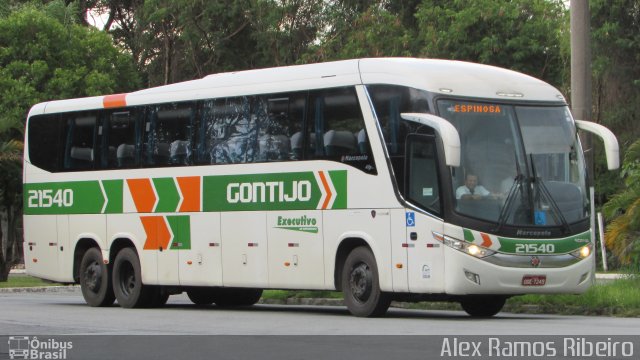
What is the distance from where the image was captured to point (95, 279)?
2391 cm

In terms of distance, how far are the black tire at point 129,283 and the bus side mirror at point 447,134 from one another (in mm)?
7133

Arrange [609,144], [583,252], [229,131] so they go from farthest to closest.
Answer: [229,131] → [609,144] → [583,252]

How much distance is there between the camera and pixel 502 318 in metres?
19.1

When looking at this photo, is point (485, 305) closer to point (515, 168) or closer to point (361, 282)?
point (361, 282)

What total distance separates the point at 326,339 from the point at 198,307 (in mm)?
10304

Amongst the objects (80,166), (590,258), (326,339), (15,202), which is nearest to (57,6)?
(15,202)

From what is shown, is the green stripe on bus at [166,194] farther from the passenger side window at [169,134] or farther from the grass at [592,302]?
the grass at [592,302]

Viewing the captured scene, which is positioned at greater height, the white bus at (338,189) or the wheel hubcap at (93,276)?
the white bus at (338,189)

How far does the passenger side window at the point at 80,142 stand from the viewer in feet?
79.3

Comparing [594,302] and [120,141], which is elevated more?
[120,141]

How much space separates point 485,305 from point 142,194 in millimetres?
6446

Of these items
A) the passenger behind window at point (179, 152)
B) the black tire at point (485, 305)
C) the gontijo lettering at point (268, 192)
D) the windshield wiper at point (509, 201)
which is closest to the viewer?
the windshield wiper at point (509, 201)

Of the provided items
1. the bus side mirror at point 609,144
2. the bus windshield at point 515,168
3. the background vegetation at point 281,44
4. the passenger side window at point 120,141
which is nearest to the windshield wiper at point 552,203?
the bus windshield at point 515,168

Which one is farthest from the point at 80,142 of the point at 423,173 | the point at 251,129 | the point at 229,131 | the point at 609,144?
the point at 609,144
